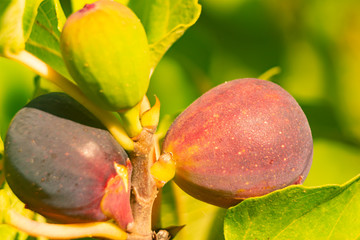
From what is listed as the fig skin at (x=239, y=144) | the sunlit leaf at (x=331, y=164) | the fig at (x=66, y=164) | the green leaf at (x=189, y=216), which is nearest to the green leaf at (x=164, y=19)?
the fig skin at (x=239, y=144)

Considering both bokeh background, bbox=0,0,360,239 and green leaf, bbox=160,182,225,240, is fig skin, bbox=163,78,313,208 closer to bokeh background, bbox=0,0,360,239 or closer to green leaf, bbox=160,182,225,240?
green leaf, bbox=160,182,225,240

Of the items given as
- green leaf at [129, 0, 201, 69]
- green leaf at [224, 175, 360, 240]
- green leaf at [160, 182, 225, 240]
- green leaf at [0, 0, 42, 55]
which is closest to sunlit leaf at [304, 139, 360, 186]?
green leaf at [160, 182, 225, 240]

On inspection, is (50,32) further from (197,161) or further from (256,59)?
(256,59)

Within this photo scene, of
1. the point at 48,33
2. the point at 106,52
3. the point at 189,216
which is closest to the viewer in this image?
the point at 106,52

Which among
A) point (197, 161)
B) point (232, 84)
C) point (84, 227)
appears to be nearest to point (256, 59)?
point (232, 84)

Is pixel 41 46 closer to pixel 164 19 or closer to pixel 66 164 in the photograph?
pixel 164 19

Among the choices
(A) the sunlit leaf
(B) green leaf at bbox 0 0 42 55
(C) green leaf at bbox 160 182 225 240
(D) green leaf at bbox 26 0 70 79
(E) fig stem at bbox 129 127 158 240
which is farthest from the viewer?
(A) the sunlit leaf

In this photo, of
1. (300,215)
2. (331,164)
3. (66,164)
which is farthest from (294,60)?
(66,164)
